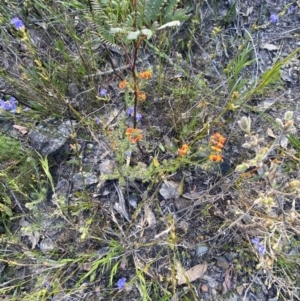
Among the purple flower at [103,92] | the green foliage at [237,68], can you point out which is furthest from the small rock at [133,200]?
the green foliage at [237,68]

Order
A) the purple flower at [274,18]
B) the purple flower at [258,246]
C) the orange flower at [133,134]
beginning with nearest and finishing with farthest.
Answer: the purple flower at [258,246], the orange flower at [133,134], the purple flower at [274,18]

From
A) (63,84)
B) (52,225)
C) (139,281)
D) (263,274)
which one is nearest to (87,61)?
(63,84)

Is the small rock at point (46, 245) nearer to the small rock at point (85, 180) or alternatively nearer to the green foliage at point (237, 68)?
the small rock at point (85, 180)

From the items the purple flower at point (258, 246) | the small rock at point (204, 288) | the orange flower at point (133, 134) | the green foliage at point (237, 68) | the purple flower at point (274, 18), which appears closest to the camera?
the purple flower at point (258, 246)

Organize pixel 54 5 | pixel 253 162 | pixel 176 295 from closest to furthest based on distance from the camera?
1. pixel 253 162
2. pixel 176 295
3. pixel 54 5

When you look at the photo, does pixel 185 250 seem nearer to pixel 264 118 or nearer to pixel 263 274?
pixel 263 274

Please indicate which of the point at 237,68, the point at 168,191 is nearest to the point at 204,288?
the point at 168,191

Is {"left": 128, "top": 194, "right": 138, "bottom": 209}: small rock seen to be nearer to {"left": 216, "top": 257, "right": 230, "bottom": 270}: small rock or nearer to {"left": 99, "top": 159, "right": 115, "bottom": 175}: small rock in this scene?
{"left": 99, "top": 159, "right": 115, "bottom": 175}: small rock

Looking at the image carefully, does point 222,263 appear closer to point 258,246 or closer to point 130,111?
point 258,246
